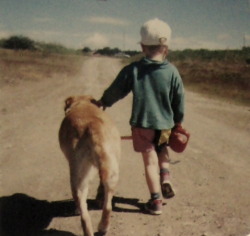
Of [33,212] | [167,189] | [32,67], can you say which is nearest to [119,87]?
[167,189]

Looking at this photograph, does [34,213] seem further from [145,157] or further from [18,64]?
[18,64]

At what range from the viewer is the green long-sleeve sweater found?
3.41 meters

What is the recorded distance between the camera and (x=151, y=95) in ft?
11.2

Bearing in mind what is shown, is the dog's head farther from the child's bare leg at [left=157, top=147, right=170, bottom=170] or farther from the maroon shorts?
the child's bare leg at [left=157, top=147, right=170, bottom=170]

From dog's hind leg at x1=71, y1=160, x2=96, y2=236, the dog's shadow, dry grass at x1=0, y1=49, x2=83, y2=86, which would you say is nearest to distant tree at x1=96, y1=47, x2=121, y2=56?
the dog's shadow

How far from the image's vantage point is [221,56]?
1708 centimetres

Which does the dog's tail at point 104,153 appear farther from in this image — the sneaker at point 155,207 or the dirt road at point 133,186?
the sneaker at point 155,207

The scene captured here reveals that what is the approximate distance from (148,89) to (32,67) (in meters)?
10.8

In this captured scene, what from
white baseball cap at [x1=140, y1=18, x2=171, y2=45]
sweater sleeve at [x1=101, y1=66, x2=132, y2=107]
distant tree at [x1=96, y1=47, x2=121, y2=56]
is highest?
white baseball cap at [x1=140, y1=18, x2=171, y2=45]

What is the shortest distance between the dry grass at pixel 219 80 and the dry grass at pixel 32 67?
354 centimetres

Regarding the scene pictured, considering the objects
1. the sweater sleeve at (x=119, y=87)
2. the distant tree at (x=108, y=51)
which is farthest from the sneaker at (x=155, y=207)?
the distant tree at (x=108, y=51)

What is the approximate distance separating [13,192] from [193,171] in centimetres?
207

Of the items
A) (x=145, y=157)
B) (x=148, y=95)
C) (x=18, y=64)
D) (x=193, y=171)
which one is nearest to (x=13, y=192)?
(x=145, y=157)

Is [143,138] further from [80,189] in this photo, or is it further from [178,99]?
[80,189]
